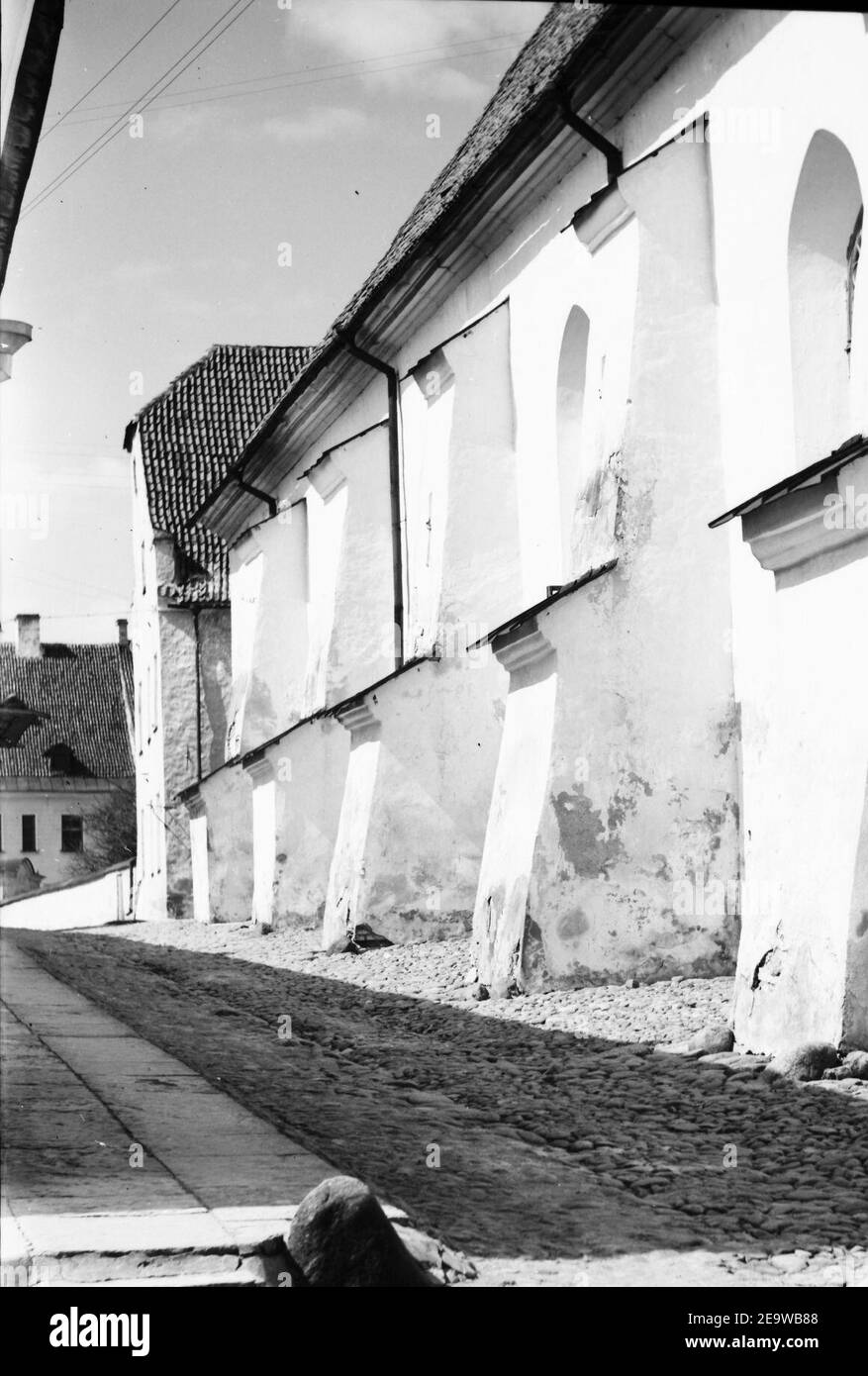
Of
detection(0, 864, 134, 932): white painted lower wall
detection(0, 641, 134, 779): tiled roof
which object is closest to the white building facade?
detection(0, 864, 134, 932): white painted lower wall

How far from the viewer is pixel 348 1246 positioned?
4.46 metres

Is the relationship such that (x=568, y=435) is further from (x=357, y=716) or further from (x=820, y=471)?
(x=820, y=471)

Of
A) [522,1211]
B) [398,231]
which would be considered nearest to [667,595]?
[522,1211]

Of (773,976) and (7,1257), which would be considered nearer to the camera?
(7,1257)

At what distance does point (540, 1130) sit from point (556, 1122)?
170 millimetres

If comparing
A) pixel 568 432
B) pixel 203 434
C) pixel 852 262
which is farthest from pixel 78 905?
pixel 852 262

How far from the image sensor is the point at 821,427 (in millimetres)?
9422

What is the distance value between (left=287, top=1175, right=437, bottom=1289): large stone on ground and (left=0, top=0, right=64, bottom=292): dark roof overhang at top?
18.2 ft

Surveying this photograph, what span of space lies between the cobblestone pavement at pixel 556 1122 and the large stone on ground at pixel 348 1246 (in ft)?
1.47

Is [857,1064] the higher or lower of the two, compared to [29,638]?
lower

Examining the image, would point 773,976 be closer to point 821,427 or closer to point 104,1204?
point 821,427

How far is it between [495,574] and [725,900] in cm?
437

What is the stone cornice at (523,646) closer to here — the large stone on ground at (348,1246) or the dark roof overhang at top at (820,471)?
the dark roof overhang at top at (820,471)

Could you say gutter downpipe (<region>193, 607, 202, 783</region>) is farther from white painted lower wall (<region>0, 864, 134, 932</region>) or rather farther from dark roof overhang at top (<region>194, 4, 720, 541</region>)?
dark roof overhang at top (<region>194, 4, 720, 541</region>)
